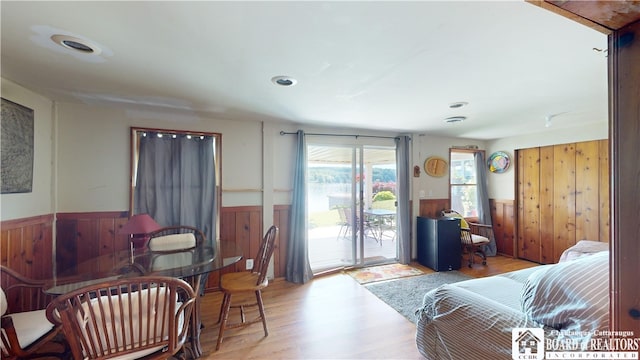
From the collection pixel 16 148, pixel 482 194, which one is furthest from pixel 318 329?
pixel 482 194

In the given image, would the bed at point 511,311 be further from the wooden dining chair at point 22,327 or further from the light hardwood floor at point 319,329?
the wooden dining chair at point 22,327

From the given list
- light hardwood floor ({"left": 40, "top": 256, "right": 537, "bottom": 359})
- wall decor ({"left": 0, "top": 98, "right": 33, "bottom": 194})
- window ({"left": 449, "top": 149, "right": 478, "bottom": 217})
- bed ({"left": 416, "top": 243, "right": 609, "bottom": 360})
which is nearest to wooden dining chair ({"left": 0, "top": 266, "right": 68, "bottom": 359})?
wall decor ({"left": 0, "top": 98, "right": 33, "bottom": 194})

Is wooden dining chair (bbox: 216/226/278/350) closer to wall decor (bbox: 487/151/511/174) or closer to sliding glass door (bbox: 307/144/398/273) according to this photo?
sliding glass door (bbox: 307/144/398/273)

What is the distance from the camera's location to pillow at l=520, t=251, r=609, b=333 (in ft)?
4.02

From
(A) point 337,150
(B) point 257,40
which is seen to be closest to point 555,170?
(A) point 337,150

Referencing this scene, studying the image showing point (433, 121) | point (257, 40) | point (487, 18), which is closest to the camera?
Answer: point (487, 18)

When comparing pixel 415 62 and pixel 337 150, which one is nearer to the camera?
pixel 415 62

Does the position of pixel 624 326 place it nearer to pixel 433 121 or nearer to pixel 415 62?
pixel 415 62

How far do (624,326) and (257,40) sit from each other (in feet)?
6.03

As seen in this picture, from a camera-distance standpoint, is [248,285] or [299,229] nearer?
[248,285]

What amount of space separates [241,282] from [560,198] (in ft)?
15.9

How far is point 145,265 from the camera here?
6.64 ft

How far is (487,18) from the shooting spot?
1.30m

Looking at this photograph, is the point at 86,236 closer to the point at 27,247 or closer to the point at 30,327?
the point at 27,247
